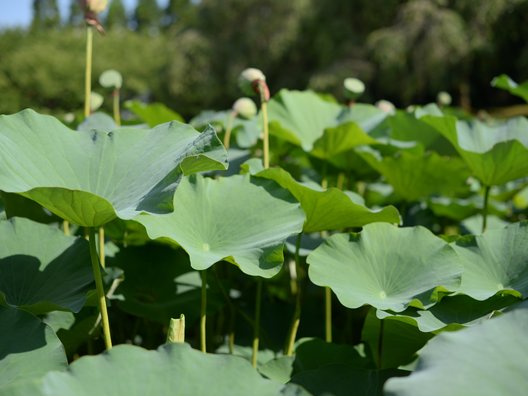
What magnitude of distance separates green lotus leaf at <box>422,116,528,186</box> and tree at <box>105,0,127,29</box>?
103ft

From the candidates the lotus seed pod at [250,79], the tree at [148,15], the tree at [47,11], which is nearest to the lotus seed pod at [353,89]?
the lotus seed pod at [250,79]

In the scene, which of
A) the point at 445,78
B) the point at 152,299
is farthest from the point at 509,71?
the point at 152,299

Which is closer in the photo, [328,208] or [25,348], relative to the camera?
[25,348]

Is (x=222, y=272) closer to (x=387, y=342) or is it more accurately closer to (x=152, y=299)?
(x=152, y=299)

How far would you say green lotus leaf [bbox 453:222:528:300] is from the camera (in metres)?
0.81

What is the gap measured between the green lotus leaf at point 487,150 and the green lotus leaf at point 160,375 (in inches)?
26.0

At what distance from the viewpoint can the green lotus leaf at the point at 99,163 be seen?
26.5 inches

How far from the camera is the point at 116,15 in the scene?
32.0 m

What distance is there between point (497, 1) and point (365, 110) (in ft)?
31.9

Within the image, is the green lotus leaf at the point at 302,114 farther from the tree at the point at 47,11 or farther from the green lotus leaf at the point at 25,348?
the tree at the point at 47,11

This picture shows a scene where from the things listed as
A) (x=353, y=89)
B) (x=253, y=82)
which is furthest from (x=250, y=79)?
(x=353, y=89)

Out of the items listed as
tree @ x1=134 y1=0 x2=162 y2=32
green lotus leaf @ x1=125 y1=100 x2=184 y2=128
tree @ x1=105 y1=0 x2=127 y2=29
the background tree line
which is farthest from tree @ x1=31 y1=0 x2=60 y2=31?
green lotus leaf @ x1=125 y1=100 x2=184 y2=128

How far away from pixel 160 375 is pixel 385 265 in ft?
1.31

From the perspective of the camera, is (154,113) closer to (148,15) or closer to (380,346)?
(380,346)
